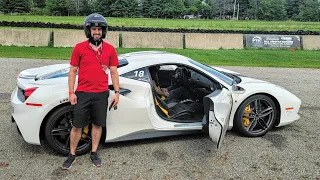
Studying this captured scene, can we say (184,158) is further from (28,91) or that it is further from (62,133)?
(28,91)

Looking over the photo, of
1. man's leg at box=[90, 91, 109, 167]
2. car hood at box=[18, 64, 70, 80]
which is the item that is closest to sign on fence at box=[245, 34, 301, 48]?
car hood at box=[18, 64, 70, 80]

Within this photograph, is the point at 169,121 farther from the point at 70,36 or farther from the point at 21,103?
the point at 70,36

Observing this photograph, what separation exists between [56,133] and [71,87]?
77 centimetres

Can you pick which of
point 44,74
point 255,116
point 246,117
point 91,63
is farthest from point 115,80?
point 255,116

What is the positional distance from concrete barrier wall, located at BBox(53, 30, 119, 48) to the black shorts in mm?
12143

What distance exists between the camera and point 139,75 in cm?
415

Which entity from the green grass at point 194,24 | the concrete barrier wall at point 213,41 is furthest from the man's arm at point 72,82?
the green grass at point 194,24

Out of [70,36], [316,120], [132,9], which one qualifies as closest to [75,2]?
[132,9]

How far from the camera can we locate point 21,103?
12.5 ft

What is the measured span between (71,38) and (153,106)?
12393mm

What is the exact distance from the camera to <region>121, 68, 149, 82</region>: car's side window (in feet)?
13.5

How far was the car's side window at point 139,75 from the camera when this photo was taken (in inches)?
162

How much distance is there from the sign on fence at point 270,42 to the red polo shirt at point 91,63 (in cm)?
1434

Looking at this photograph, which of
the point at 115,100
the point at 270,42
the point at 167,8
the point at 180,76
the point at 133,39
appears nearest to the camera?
the point at 115,100
